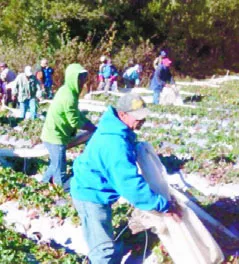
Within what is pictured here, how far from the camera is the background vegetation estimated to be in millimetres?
24094

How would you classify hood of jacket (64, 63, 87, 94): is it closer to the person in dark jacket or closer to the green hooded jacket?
the green hooded jacket

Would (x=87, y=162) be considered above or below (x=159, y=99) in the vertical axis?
above

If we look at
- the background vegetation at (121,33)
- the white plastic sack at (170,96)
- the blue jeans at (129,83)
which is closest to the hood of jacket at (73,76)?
the white plastic sack at (170,96)

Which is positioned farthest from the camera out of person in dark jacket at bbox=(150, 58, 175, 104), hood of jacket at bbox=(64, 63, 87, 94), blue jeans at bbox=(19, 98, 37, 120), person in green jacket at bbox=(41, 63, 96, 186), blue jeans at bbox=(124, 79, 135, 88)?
blue jeans at bbox=(124, 79, 135, 88)

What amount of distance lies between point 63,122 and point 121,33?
79.4 feet

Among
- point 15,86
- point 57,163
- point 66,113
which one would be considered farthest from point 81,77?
point 15,86

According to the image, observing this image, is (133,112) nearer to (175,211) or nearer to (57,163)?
(175,211)

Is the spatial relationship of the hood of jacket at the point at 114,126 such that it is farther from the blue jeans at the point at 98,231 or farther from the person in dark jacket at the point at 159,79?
the person in dark jacket at the point at 159,79

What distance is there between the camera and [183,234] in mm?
4445

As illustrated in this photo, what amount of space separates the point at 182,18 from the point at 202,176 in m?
24.7

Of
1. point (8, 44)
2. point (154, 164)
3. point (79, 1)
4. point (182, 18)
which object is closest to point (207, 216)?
point (154, 164)

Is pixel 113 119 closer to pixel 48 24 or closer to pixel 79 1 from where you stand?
pixel 48 24

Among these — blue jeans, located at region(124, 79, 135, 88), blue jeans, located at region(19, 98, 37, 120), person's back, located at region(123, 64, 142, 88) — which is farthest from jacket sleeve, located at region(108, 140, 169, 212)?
blue jeans, located at region(124, 79, 135, 88)

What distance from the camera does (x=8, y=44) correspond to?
82.4ft
